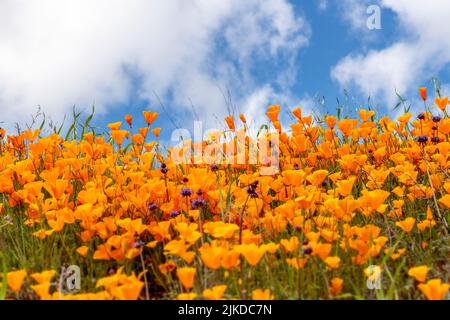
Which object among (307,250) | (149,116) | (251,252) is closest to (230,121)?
(149,116)

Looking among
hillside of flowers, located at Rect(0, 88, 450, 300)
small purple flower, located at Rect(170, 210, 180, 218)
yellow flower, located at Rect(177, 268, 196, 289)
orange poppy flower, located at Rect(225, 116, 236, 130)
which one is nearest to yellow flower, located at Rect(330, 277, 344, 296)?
hillside of flowers, located at Rect(0, 88, 450, 300)

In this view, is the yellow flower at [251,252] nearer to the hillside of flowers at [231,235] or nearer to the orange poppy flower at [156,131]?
the hillside of flowers at [231,235]

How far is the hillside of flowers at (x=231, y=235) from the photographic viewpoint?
2.23 metres

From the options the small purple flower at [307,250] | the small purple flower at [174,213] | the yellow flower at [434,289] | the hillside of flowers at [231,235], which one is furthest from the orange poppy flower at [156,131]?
the yellow flower at [434,289]

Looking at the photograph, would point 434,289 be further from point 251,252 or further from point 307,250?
point 251,252

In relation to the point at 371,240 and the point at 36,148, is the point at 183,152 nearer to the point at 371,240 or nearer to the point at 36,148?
the point at 36,148

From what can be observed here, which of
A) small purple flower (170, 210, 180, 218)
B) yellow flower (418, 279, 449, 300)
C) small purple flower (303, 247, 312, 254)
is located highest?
small purple flower (170, 210, 180, 218)

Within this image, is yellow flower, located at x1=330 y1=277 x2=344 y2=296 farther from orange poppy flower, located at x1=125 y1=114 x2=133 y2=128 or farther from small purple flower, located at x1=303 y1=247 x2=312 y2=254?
orange poppy flower, located at x1=125 y1=114 x2=133 y2=128

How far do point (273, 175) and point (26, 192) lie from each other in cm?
184

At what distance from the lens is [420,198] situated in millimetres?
3189

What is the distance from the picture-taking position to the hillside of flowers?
2227 mm

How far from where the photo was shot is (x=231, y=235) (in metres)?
2.47
